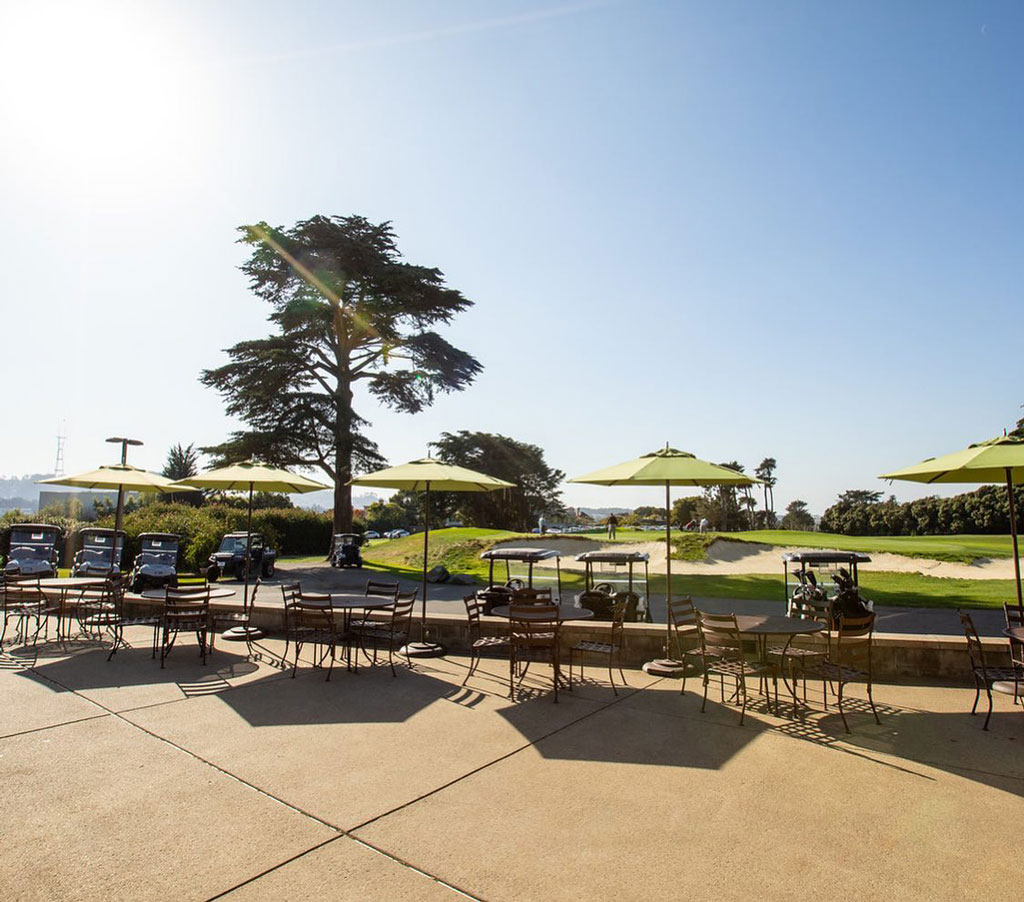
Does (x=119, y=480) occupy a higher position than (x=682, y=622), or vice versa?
(x=119, y=480)

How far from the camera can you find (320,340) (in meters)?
28.7

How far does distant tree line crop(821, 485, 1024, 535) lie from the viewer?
4284cm

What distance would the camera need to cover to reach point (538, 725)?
5.57 metres

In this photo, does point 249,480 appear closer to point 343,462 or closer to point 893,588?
point 893,588

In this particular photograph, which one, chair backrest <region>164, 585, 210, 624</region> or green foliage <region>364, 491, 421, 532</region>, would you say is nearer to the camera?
chair backrest <region>164, 585, 210, 624</region>

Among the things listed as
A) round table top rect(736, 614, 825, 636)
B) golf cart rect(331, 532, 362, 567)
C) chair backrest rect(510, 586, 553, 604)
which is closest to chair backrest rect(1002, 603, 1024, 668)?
round table top rect(736, 614, 825, 636)

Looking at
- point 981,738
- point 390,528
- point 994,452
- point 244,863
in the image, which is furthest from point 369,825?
point 390,528

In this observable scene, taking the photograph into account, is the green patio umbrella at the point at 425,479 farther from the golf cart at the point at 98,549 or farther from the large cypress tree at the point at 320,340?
the large cypress tree at the point at 320,340

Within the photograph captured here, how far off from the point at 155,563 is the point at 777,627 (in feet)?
45.7

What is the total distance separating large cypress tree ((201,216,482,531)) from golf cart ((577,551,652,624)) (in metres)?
17.8

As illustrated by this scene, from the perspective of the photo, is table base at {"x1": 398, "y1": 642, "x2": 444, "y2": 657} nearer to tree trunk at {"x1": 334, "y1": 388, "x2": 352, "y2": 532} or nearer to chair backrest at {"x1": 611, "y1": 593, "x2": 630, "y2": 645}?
chair backrest at {"x1": 611, "y1": 593, "x2": 630, "y2": 645}

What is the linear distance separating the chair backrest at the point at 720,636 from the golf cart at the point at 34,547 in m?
13.4

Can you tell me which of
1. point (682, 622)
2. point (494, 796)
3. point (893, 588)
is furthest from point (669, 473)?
point (893, 588)

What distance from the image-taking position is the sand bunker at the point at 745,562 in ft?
70.9
